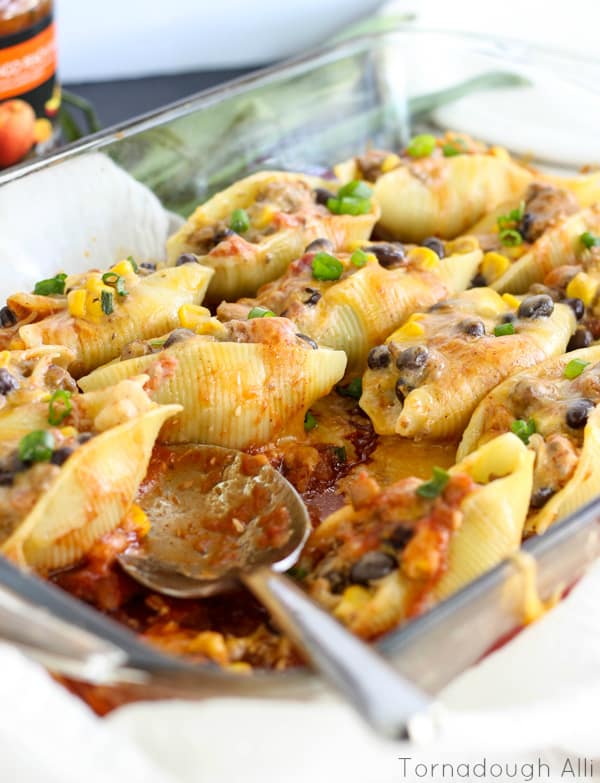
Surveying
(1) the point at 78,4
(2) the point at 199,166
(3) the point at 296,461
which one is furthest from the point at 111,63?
Result: (3) the point at 296,461

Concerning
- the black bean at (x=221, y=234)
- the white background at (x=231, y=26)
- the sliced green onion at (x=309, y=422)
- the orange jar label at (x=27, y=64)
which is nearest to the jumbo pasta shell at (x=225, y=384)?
the sliced green onion at (x=309, y=422)

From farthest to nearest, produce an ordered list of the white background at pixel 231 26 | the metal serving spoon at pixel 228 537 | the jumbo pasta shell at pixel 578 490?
the white background at pixel 231 26 < the jumbo pasta shell at pixel 578 490 < the metal serving spoon at pixel 228 537

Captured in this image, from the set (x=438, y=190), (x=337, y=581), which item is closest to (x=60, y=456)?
(x=337, y=581)

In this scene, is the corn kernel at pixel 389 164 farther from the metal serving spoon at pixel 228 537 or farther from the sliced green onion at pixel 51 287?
the metal serving spoon at pixel 228 537

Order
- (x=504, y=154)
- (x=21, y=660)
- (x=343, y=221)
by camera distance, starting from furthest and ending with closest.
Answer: (x=504, y=154), (x=343, y=221), (x=21, y=660)

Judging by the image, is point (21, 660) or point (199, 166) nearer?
point (21, 660)

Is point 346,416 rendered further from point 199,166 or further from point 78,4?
point 78,4

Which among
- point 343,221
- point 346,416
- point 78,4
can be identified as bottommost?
point 346,416

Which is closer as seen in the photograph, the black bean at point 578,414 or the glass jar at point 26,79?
the black bean at point 578,414
